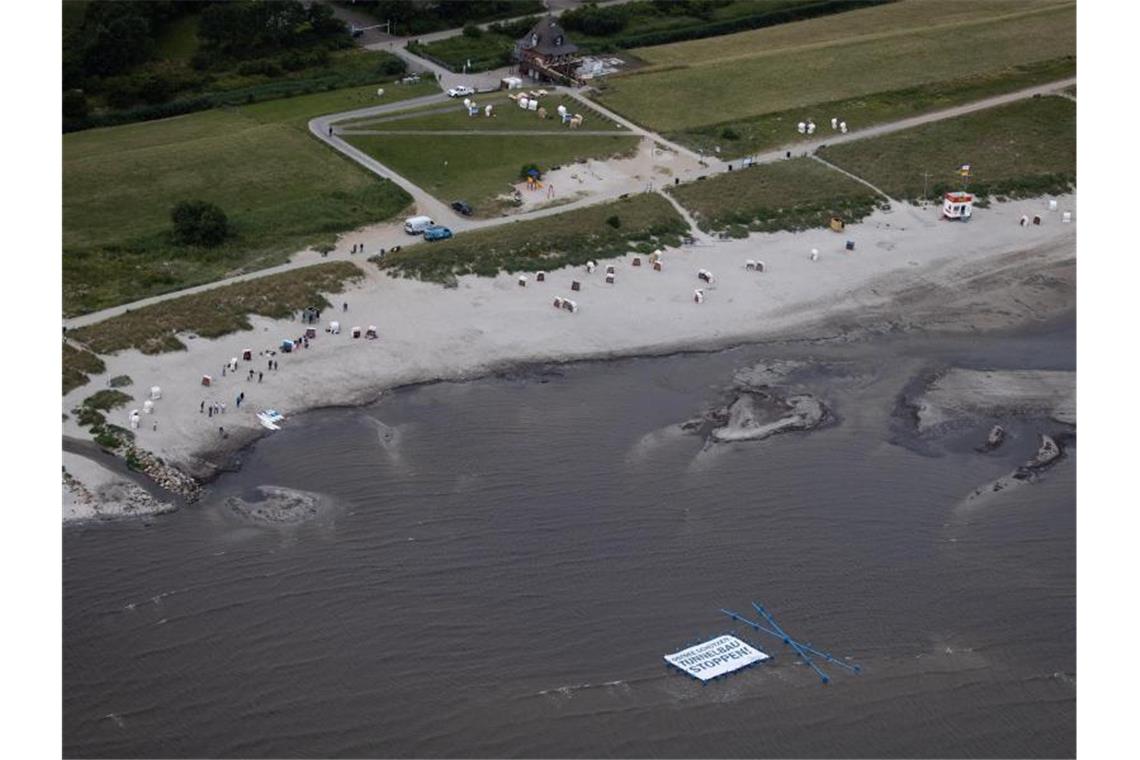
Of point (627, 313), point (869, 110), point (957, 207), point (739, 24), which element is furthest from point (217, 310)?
point (739, 24)

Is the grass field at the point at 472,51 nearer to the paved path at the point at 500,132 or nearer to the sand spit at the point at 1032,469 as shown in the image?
the paved path at the point at 500,132

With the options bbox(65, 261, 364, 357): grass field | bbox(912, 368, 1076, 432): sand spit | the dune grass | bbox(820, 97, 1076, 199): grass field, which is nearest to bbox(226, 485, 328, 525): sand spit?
the dune grass

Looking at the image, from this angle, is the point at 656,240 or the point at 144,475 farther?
the point at 656,240

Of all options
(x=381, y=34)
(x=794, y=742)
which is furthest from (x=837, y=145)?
(x=794, y=742)

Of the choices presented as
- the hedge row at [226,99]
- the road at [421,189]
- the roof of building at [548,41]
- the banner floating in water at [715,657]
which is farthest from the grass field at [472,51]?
the banner floating in water at [715,657]

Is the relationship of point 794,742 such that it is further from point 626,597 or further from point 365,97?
point 365,97
